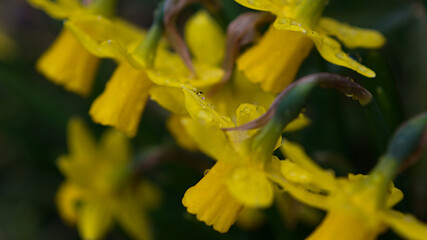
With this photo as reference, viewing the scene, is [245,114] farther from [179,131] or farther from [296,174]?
[179,131]

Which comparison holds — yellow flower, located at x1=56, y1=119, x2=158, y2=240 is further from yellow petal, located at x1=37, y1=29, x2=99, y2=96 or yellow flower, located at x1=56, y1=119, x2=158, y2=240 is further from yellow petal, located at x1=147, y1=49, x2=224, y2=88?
yellow petal, located at x1=147, y1=49, x2=224, y2=88

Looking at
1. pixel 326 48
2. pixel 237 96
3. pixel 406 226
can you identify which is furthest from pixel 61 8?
pixel 406 226

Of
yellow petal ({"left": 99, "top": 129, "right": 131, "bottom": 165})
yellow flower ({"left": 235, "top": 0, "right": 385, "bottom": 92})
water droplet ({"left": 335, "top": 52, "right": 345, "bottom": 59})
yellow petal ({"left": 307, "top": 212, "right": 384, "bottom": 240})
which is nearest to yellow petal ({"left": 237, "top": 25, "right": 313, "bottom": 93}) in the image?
yellow flower ({"left": 235, "top": 0, "right": 385, "bottom": 92})

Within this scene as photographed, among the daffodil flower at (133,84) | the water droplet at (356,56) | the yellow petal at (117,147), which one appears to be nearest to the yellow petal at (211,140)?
the daffodil flower at (133,84)

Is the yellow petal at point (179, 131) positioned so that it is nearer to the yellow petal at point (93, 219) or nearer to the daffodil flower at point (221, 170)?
the daffodil flower at point (221, 170)

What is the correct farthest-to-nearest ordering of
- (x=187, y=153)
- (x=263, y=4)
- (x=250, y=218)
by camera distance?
(x=250, y=218) → (x=187, y=153) → (x=263, y=4)

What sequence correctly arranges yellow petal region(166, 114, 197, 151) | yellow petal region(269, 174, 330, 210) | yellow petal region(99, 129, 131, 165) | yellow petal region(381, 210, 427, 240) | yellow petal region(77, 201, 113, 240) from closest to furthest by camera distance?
yellow petal region(381, 210, 427, 240), yellow petal region(269, 174, 330, 210), yellow petal region(166, 114, 197, 151), yellow petal region(77, 201, 113, 240), yellow petal region(99, 129, 131, 165)
